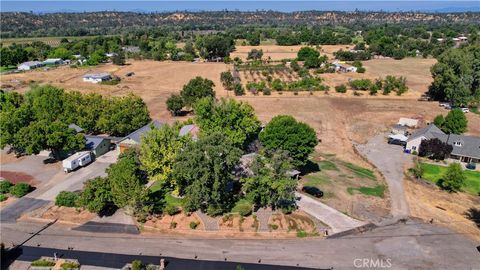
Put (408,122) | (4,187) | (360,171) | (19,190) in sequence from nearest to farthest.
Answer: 1. (19,190)
2. (4,187)
3. (360,171)
4. (408,122)

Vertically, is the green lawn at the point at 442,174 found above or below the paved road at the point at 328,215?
below

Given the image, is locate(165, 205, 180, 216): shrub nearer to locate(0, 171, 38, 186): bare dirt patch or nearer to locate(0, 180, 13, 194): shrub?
locate(0, 171, 38, 186): bare dirt patch

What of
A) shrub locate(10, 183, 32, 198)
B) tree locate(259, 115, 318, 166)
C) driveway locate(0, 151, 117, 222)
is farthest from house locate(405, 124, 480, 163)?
shrub locate(10, 183, 32, 198)

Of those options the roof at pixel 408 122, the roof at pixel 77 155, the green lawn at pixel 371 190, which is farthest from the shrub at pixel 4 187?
the roof at pixel 408 122

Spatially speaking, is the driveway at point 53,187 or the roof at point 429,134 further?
the roof at point 429,134

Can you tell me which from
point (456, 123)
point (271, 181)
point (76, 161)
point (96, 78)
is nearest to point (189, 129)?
point (76, 161)

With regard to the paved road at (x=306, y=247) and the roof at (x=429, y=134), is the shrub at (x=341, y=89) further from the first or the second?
the paved road at (x=306, y=247)

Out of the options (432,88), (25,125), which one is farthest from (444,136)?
(25,125)

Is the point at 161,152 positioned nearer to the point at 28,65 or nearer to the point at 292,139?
the point at 292,139
